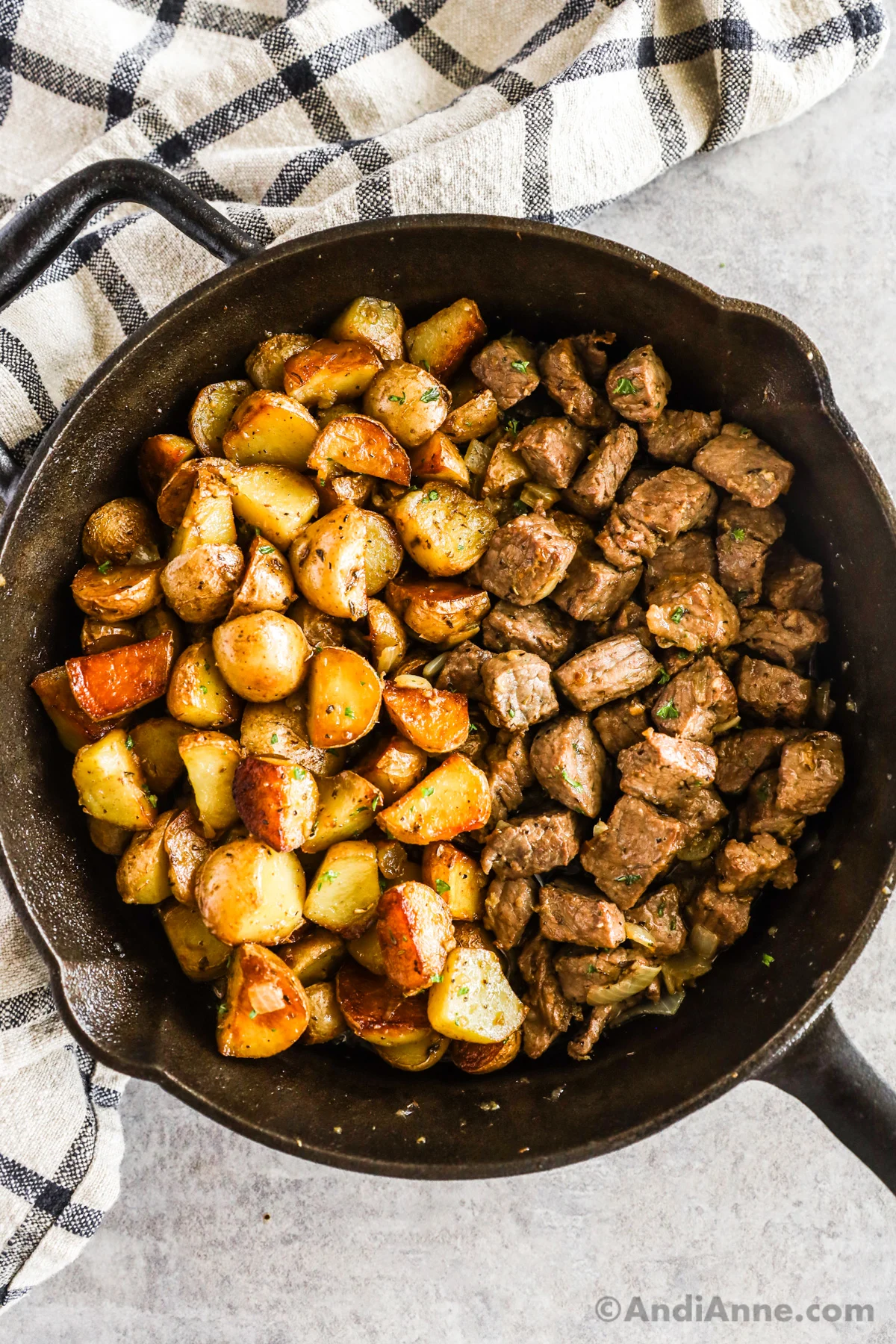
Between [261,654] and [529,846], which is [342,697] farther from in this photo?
[529,846]

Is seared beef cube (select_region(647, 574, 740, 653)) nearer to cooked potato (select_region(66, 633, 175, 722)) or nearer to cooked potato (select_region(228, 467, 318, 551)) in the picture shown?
cooked potato (select_region(228, 467, 318, 551))

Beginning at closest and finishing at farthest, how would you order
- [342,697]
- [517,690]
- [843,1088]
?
[843,1088], [342,697], [517,690]

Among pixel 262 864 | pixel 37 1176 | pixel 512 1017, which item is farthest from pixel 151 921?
pixel 512 1017

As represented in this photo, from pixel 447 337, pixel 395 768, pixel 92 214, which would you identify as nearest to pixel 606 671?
pixel 395 768

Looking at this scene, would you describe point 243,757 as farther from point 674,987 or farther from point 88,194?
point 88,194

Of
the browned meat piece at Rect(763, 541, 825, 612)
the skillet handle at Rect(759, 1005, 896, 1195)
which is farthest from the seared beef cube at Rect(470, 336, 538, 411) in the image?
the skillet handle at Rect(759, 1005, 896, 1195)

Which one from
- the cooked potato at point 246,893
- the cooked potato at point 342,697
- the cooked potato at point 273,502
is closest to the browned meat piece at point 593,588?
the cooked potato at point 342,697
